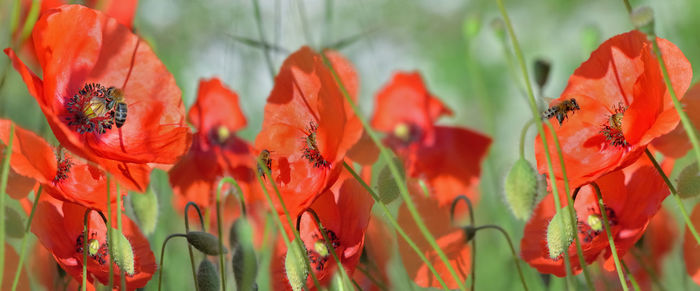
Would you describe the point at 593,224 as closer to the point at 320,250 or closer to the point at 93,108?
the point at 320,250

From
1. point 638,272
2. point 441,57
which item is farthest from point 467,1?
point 638,272

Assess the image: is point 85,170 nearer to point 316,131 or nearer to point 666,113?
point 316,131

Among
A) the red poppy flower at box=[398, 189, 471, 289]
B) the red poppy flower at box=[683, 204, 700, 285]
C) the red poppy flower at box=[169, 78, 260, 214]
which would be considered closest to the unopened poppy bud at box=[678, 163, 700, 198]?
the red poppy flower at box=[683, 204, 700, 285]

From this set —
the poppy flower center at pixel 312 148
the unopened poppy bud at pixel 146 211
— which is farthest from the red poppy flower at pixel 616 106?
the unopened poppy bud at pixel 146 211

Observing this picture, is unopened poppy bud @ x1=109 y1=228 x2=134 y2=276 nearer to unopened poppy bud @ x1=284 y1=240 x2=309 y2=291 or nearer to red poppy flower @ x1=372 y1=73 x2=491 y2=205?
unopened poppy bud @ x1=284 y1=240 x2=309 y2=291

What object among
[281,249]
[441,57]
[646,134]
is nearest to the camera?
[646,134]
